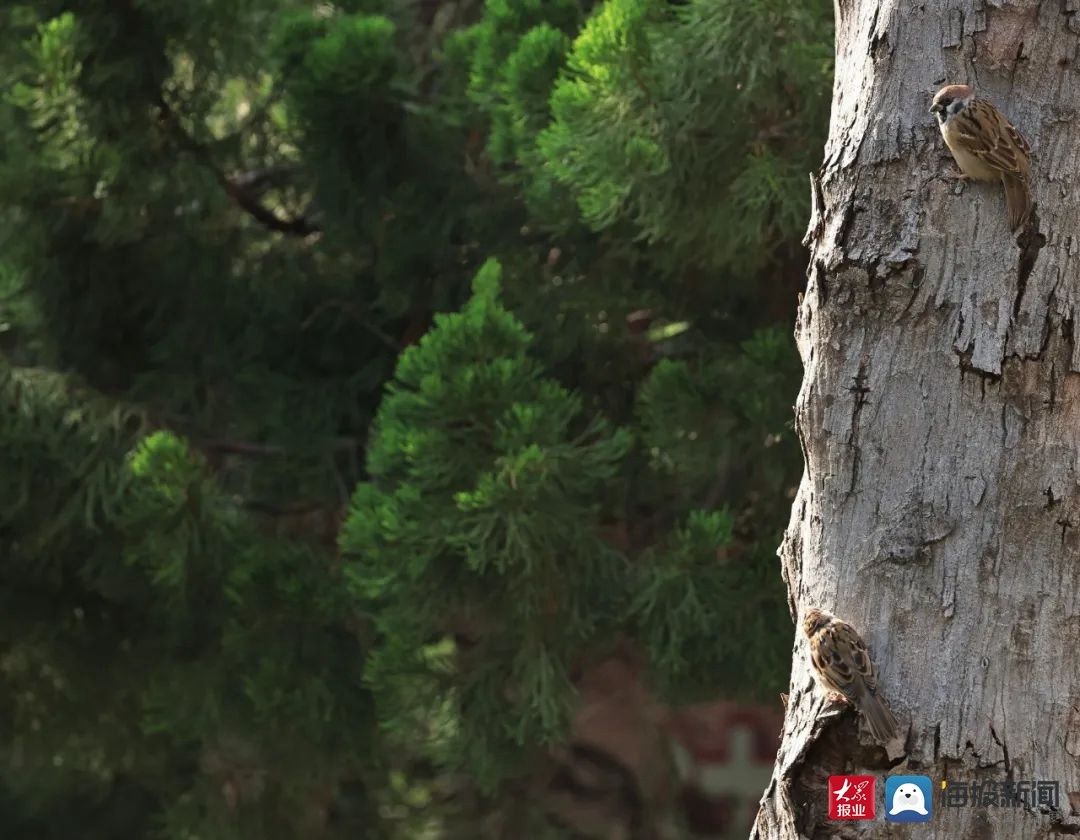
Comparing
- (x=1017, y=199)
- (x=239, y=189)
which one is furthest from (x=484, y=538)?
(x=239, y=189)

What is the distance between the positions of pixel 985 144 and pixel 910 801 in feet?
1.76

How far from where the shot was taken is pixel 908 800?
1.15 metres

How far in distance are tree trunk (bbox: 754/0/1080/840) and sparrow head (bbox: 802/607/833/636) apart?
0.02m

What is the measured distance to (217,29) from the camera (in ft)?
7.84

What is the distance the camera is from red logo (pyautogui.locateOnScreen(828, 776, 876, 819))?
1165 millimetres

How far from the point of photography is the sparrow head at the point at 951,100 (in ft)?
3.86

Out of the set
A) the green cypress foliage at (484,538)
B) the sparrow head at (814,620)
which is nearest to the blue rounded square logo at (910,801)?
the sparrow head at (814,620)

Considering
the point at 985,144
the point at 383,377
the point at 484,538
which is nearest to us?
the point at 985,144

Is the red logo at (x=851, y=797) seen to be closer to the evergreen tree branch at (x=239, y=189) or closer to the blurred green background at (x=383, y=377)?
the blurred green background at (x=383, y=377)

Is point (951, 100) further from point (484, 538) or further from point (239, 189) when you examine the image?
point (239, 189)

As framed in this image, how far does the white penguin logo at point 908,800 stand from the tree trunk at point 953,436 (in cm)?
1

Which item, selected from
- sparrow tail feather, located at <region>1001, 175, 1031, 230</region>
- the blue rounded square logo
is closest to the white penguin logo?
the blue rounded square logo

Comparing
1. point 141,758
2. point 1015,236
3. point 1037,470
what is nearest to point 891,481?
point 1037,470

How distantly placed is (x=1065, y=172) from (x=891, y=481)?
31 cm
